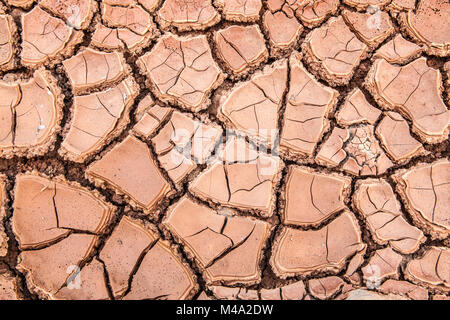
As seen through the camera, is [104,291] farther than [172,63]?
No

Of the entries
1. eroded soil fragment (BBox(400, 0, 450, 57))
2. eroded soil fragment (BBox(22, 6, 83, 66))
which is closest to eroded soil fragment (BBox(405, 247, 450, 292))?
eroded soil fragment (BBox(400, 0, 450, 57))

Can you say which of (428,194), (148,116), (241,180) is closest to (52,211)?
(148,116)

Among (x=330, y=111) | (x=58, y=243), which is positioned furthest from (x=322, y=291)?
(x=58, y=243)

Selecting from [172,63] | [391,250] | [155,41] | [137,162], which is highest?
[155,41]

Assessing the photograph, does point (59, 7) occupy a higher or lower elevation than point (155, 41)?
higher

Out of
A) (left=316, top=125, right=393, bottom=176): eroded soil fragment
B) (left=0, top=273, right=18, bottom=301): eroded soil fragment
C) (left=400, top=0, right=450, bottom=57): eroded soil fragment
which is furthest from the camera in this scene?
(left=400, top=0, right=450, bottom=57): eroded soil fragment

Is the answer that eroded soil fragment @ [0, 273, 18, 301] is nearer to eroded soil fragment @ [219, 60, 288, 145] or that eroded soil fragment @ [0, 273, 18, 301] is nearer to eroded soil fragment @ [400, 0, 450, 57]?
eroded soil fragment @ [219, 60, 288, 145]

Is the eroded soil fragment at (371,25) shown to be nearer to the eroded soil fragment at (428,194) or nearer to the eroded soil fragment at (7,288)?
the eroded soil fragment at (428,194)

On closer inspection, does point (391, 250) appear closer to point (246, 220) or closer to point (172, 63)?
point (246, 220)
